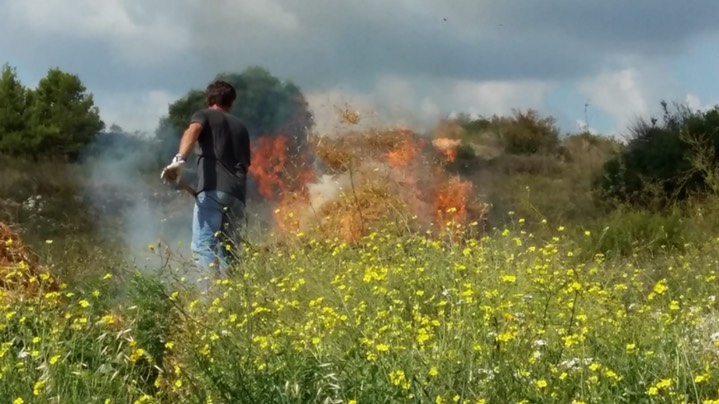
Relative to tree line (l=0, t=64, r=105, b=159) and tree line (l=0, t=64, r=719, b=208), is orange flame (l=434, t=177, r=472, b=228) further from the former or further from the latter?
tree line (l=0, t=64, r=105, b=159)

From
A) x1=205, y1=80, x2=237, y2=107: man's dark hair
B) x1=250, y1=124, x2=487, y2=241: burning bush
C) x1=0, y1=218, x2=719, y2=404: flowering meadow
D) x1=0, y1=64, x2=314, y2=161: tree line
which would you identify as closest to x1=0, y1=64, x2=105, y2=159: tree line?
x1=0, y1=64, x2=314, y2=161: tree line

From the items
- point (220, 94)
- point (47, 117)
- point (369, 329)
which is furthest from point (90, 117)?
point (369, 329)

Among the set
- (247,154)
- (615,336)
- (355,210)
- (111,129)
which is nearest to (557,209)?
(355,210)

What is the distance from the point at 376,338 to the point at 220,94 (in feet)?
12.5

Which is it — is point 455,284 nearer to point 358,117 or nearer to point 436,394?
point 436,394

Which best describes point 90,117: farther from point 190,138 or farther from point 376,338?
point 376,338

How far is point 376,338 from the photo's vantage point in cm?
423

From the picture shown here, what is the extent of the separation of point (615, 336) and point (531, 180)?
37.9 feet

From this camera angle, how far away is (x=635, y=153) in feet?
49.0

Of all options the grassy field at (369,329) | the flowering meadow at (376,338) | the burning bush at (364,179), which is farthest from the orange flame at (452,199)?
the flowering meadow at (376,338)

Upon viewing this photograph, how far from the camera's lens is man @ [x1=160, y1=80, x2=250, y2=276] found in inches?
289

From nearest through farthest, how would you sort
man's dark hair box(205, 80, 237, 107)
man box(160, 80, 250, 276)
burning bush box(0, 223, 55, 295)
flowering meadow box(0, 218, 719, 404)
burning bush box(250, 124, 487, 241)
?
flowering meadow box(0, 218, 719, 404) < burning bush box(0, 223, 55, 295) < man box(160, 80, 250, 276) < man's dark hair box(205, 80, 237, 107) < burning bush box(250, 124, 487, 241)

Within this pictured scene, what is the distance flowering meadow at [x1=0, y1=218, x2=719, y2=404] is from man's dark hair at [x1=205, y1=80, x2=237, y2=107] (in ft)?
6.11

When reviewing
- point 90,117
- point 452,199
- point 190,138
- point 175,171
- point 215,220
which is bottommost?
point 215,220
